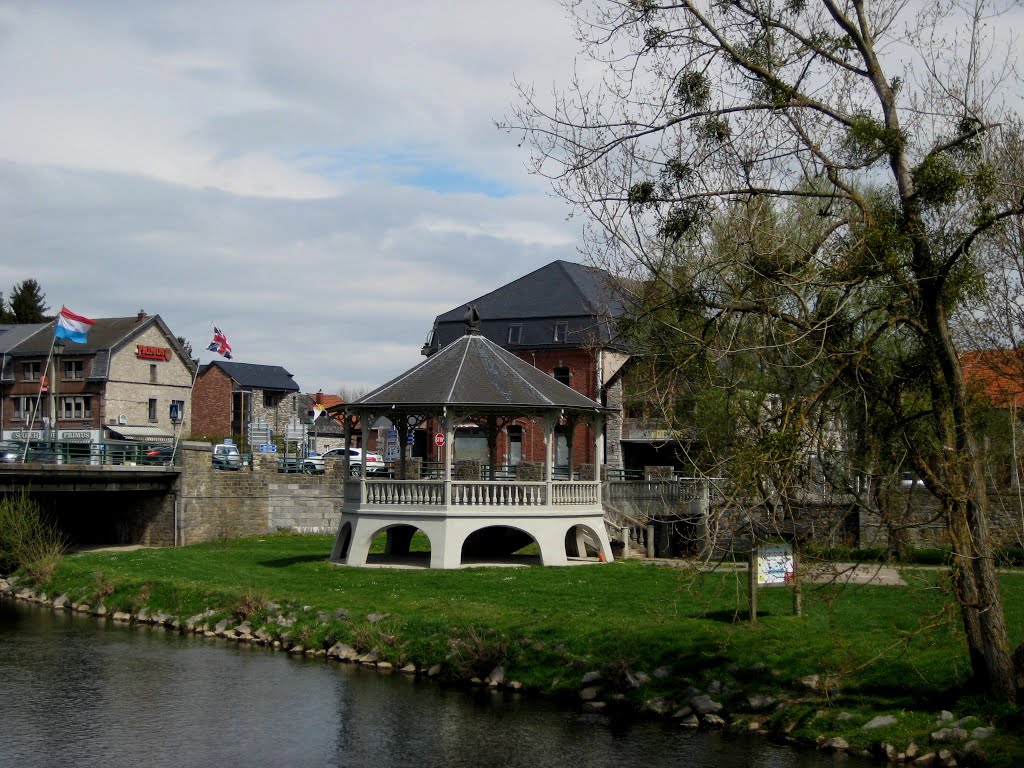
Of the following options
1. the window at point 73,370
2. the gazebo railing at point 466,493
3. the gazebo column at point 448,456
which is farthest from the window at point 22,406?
the gazebo column at point 448,456

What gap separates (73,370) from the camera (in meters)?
73.2

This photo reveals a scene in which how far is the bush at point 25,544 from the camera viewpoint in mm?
34000

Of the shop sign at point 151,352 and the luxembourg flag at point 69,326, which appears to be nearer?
the luxembourg flag at point 69,326

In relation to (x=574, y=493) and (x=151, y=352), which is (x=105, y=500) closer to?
(x=574, y=493)

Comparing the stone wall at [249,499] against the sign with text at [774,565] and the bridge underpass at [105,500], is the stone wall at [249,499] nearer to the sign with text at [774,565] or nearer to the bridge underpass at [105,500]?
the bridge underpass at [105,500]

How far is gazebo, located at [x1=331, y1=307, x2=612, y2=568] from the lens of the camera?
31219 mm

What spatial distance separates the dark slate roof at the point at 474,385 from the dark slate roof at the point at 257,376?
56465 millimetres

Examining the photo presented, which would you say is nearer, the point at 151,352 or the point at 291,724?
the point at 291,724

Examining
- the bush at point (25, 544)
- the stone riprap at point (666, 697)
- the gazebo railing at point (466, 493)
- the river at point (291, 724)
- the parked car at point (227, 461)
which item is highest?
the parked car at point (227, 461)

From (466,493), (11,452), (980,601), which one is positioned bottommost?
(980,601)

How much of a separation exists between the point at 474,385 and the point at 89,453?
16.3 metres

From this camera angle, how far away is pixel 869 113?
52.3 ft

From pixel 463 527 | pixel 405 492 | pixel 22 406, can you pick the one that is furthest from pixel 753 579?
pixel 22 406

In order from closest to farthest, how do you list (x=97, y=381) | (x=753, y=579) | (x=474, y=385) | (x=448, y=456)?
(x=753, y=579) → (x=448, y=456) → (x=474, y=385) → (x=97, y=381)
